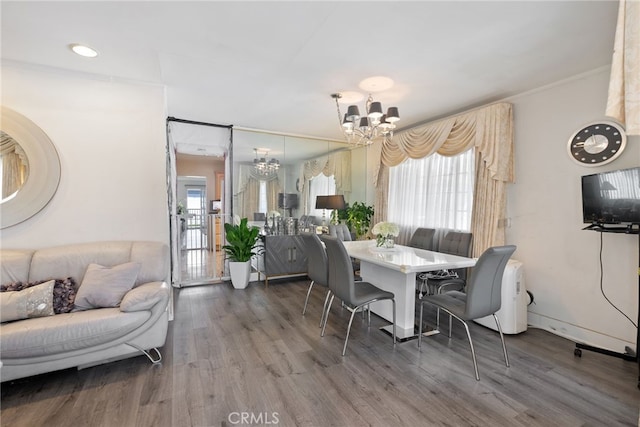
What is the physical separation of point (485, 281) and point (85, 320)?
289 cm

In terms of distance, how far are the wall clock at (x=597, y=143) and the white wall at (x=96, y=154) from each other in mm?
4046

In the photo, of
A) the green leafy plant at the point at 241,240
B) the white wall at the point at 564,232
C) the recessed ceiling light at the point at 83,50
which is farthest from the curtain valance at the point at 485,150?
the recessed ceiling light at the point at 83,50

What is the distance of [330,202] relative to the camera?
4.97 metres

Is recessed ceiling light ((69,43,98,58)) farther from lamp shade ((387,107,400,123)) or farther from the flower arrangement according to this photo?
the flower arrangement

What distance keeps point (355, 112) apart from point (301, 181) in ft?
8.52

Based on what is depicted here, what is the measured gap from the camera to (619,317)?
2500mm

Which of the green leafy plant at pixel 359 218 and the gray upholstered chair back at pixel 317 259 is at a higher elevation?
the green leafy plant at pixel 359 218

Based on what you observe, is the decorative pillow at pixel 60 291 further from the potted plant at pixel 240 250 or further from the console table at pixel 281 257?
the console table at pixel 281 257

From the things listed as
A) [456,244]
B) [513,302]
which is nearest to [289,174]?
[456,244]

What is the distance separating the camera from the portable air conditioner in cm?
282

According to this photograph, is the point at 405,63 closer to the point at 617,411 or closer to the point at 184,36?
the point at 184,36

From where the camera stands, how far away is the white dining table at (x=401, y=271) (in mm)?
2498

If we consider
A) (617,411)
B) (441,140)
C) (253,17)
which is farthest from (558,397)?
(253,17)

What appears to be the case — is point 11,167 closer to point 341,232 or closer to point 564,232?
point 341,232
